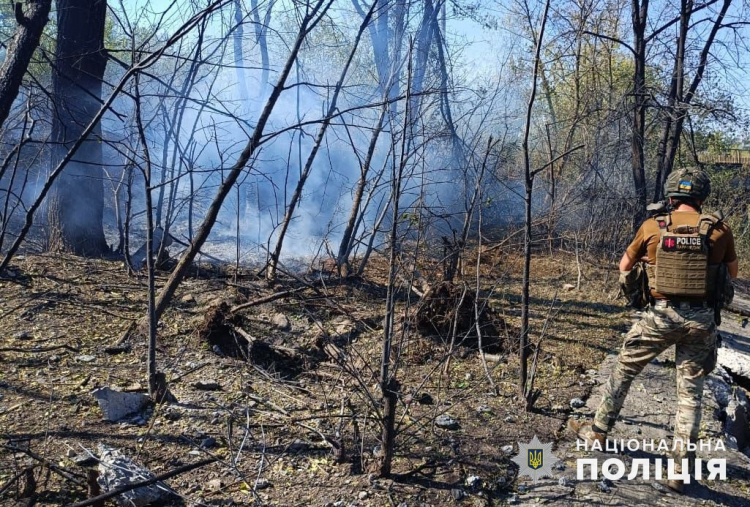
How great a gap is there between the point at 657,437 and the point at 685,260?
130cm

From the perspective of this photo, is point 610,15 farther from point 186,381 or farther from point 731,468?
point 186,381

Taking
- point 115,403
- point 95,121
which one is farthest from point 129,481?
point 95,121

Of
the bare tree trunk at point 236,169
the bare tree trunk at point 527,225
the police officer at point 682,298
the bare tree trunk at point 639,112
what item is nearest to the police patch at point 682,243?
the police officer at point 682,298

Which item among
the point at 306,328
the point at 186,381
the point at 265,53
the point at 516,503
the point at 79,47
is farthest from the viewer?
A: the point at 265,53

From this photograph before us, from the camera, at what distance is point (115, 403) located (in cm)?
361

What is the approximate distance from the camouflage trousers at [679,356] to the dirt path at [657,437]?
0.31 metres

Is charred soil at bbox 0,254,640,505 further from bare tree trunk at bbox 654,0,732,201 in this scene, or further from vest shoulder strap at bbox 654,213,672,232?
bare tree trunk at bbox 654,0,732,201

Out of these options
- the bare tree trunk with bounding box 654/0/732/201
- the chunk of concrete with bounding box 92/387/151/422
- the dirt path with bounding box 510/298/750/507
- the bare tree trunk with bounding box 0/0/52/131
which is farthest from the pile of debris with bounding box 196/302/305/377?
the bare tree trunk with bounding box 654/0/732/201

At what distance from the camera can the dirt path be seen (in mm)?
3133

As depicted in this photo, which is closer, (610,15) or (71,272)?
(71,272)

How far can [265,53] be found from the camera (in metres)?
10.8

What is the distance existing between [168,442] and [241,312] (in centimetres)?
237

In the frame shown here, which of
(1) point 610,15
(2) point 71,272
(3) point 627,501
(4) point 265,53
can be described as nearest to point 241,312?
(2) point 71,272

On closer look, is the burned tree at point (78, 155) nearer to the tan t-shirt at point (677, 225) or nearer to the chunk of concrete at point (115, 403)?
the chunk of concrete at point (115, 403)
